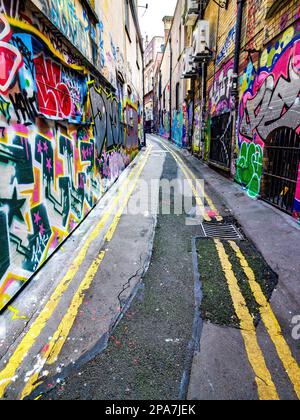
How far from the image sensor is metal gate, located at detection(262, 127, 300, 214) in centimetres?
551

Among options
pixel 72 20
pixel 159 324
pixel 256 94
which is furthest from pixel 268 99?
pixel 159 324

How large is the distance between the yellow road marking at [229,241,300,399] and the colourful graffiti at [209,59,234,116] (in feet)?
25.5

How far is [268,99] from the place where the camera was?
6.28m

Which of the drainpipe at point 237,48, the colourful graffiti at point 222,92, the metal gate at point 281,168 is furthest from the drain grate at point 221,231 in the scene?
the colourful graffiti at point 222,92

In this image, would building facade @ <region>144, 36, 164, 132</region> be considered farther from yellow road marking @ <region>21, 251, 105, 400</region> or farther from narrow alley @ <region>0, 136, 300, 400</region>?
yellow road marking @ <region>21, 251, 105, 400</region>

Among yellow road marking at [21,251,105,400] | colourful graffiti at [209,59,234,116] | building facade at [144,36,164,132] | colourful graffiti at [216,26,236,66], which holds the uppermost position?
building facade at [144,36,164,132]

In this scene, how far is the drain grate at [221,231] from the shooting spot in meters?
4.81

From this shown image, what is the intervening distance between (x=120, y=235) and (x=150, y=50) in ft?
201

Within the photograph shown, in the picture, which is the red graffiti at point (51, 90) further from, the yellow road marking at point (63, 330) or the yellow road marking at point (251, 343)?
the yellow road marking at point (251, 343)

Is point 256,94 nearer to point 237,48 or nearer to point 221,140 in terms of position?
point 237,48

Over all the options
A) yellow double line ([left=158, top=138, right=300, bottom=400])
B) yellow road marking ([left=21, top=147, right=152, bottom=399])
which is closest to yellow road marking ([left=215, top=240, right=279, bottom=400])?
yellow double line ([left=158, top=138, right=300, bottom=400])

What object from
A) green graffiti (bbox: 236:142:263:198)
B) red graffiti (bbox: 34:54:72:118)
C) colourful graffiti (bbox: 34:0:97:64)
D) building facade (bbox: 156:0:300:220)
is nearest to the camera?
red graffiti (bbox: 34:54:72:118)

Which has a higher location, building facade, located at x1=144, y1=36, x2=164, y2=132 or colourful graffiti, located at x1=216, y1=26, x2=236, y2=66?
building facade, located at x1=144, y1=36, x2=164, y2=132
